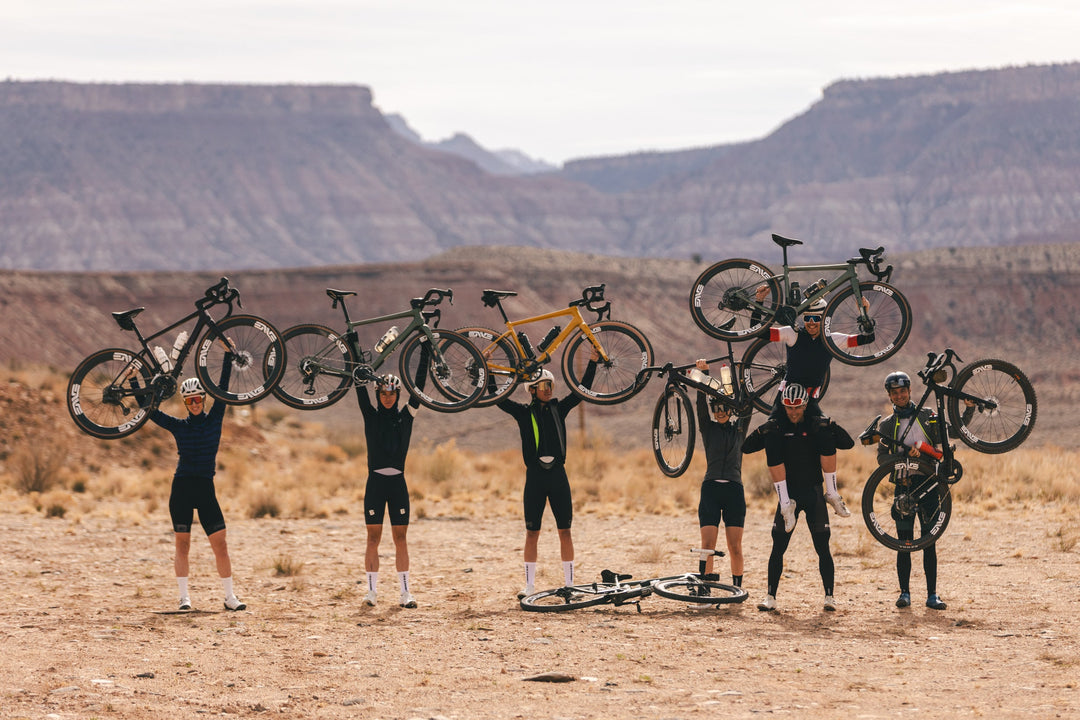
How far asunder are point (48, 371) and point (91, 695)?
37.6 meters

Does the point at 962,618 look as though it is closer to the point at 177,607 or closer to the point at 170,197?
the point at 177,607

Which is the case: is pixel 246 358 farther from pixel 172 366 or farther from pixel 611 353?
pixel 611 353

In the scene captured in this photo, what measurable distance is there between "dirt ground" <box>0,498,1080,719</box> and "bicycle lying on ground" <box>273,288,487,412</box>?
9.32 feet

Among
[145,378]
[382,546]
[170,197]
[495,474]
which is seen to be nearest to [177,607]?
[145,378]

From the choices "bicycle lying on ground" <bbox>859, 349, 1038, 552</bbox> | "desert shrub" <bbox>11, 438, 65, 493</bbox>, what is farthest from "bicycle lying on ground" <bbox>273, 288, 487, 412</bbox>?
"desert shrub" <bbox>11, 438, 65, 493</bbox>

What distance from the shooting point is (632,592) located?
1506 centimetres

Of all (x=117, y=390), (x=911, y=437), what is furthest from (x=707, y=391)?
(x=117, y=390)

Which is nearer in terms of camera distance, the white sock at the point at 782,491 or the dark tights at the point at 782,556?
the white sock at the point at 782,491

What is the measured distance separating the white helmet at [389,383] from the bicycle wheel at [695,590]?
4.20m

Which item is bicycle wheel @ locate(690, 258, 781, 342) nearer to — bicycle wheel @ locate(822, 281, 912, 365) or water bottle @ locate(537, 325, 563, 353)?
bicycle wheel @ locate(822, 281, 912, 365)

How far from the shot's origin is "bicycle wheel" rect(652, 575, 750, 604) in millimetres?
14828

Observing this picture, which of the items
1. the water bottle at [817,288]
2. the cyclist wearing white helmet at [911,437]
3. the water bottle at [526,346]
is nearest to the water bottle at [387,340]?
the water bottle at [526,346]

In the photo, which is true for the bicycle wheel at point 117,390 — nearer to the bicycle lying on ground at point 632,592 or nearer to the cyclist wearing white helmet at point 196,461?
the cyclist wearing white helmet at point 196,461

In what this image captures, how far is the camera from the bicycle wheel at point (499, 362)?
14758mm
